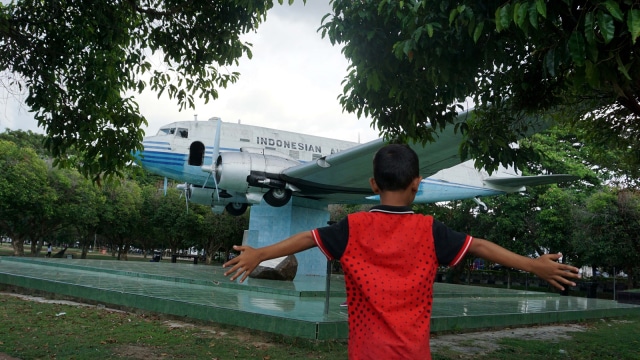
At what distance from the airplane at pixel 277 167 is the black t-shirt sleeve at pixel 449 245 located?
1172cm

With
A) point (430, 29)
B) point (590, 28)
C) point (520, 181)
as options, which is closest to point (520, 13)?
point (590, 28)

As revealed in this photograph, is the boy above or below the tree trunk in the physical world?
above

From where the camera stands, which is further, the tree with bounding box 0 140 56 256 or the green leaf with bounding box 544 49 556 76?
the tree with bounding box 0 140 56 256

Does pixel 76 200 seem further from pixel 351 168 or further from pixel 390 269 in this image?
pixel 390 269

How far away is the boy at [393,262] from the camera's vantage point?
6.61 ft

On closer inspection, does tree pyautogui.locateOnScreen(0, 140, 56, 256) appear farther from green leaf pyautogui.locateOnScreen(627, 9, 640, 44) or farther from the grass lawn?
green leaf pyautogui.locateOnScreen(627, 9, 640, 44)

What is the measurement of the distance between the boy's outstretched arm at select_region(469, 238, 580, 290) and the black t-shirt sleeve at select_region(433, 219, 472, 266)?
0.04 meters

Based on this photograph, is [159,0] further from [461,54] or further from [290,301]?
[290,301]

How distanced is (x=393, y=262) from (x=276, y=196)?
50.4ft

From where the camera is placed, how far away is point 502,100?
6.69 metres

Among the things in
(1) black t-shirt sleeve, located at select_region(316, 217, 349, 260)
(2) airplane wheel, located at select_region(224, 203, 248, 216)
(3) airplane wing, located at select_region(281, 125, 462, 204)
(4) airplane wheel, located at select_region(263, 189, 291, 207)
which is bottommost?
(1) black t-shirt sleeve, located at select_region(316, 217, 349, 260)

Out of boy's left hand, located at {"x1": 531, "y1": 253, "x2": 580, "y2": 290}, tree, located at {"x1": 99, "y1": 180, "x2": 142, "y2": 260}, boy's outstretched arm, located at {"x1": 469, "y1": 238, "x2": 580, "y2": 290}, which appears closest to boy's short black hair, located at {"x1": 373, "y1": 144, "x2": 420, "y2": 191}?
boy's outstretched arm, located at {"x1": 469, "y1": 238, "x2": 580, "y2": 290}

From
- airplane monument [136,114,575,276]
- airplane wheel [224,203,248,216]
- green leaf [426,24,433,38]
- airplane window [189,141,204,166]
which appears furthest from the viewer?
airplane wheel [224,203,248,216]

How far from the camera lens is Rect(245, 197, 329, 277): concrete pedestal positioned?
20.0 m
